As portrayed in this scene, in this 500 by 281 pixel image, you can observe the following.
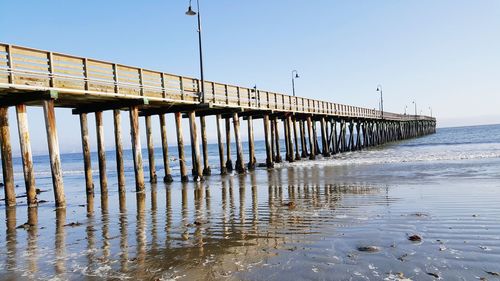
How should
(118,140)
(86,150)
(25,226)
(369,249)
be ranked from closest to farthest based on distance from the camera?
1. (369,249)
2. (25,226)
3. (86,150)
4. (118,140)

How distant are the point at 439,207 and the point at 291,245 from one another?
4.01 m

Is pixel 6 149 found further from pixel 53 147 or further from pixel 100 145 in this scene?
pixel 100 145

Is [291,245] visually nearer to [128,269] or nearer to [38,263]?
[128,269]

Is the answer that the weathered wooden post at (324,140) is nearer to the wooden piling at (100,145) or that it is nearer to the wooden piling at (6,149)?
the wooden piling at (100,145)


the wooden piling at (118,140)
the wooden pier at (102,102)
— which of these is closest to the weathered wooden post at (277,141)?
the wooden pier at (102,102)

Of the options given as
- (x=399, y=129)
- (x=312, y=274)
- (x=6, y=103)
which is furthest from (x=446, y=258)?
(x=399, y=129)

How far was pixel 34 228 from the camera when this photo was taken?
8.35m

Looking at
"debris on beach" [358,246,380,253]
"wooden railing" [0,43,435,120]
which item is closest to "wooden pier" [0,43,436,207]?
"wooden railing" [0,43,435,120]

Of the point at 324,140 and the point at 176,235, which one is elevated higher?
the point at 324,140

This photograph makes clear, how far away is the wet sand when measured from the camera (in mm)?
4668

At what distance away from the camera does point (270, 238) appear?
Answer: 6.26m

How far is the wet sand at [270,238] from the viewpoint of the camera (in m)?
4.67

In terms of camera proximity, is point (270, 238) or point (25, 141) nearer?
point (270, 238)

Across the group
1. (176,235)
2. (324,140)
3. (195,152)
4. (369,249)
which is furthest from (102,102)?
(324,140)
